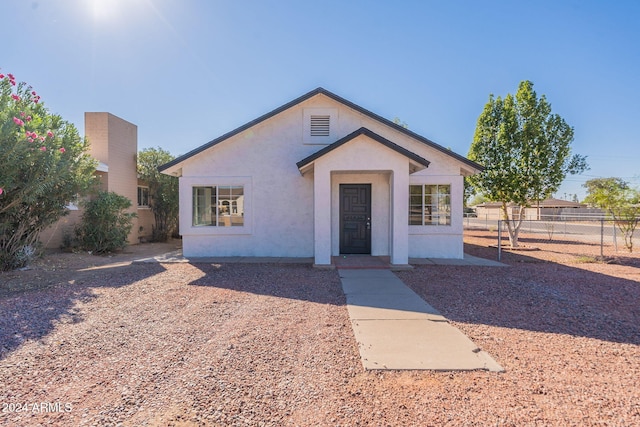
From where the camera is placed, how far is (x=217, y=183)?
10781 millimetres

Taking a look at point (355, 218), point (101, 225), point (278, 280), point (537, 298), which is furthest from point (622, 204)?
point (101, 225)

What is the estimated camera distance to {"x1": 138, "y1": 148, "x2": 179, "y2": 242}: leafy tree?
1611 cm

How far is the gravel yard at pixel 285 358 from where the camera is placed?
272cm

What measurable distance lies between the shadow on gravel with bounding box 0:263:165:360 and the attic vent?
6507 millimetres

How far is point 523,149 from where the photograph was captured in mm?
13789

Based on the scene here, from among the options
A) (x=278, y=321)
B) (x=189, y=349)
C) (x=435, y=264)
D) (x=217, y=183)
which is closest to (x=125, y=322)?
(x=189, y=349)

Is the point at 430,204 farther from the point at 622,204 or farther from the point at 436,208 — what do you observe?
the point at 622,204

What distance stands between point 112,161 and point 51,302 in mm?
10081

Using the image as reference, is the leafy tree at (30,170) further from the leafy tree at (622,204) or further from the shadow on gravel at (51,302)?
the leafy tree at (622,204)

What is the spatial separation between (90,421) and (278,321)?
2.66 meters

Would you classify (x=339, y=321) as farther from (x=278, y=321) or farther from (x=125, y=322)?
(x=125, y=322)

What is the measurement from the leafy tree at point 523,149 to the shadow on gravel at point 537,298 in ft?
18.4

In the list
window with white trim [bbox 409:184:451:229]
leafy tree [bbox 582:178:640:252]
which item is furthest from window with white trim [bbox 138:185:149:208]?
leafy tree [bbox 582:178:640:252]

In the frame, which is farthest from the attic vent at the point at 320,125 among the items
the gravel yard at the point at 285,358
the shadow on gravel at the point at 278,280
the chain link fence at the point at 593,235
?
the chain link fence at the point at 593,235
